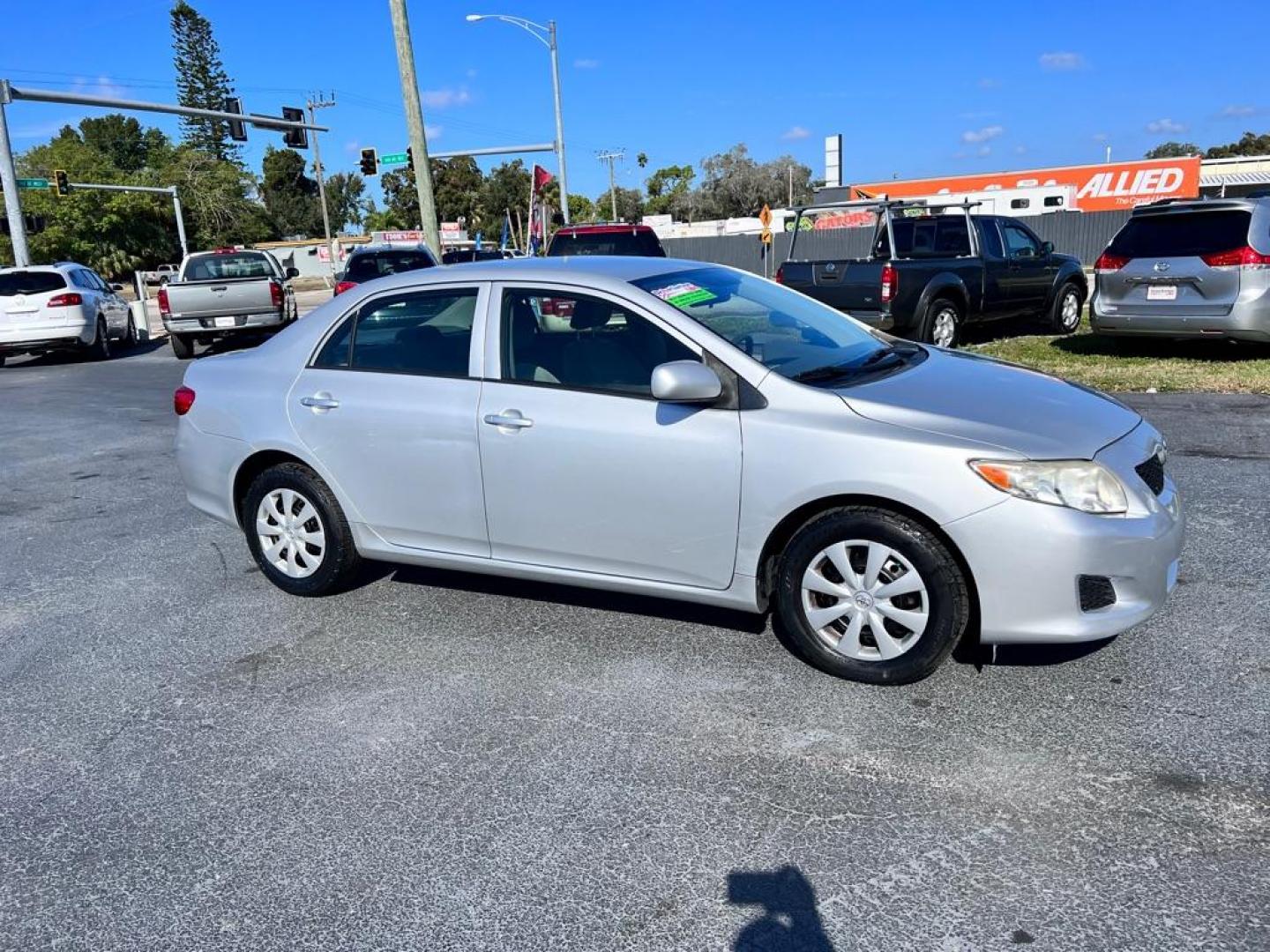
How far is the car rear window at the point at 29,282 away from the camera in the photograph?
17562 mm

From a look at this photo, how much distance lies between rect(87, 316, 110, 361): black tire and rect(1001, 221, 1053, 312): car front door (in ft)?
51.2

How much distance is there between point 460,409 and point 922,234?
950 cm

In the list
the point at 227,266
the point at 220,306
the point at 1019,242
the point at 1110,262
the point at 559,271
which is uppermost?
the point at 559,271

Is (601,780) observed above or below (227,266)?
below

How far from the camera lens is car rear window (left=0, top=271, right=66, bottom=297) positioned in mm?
17562

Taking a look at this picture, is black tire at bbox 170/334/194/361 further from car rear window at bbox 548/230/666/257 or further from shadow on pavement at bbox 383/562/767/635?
shadow on pavement at bbox 383/562/767/635

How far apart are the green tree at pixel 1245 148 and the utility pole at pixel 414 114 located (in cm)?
10154

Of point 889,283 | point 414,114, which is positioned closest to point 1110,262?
point 889,283

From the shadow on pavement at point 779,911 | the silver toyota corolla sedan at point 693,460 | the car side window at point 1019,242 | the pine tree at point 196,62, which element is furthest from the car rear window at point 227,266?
the pine tree at point 196,62

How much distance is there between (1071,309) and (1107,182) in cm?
3949

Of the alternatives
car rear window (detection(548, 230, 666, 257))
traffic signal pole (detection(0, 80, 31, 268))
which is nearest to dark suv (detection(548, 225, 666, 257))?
car rear window (detection(548, 230, 666, 257))

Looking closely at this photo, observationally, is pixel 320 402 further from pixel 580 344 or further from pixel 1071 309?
pixel 1071 309

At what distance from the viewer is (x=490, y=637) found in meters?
4.60

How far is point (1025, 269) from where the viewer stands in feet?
44.3
